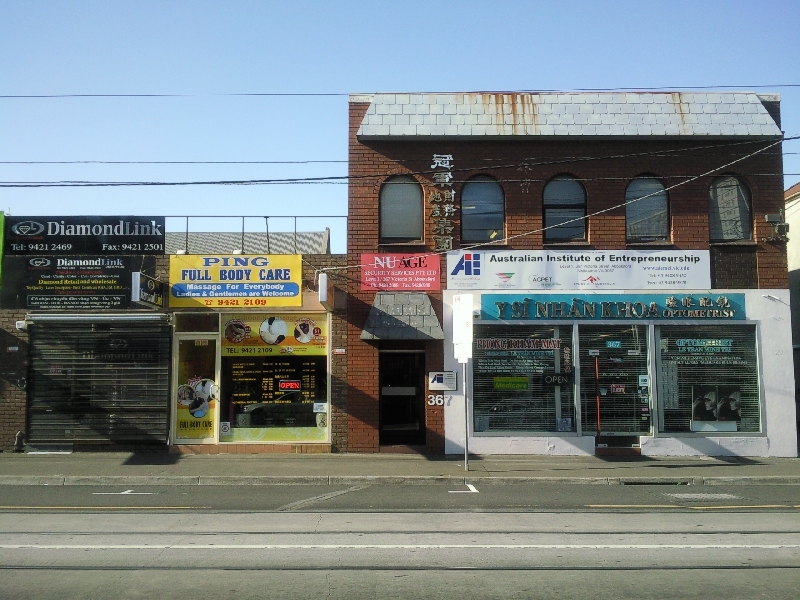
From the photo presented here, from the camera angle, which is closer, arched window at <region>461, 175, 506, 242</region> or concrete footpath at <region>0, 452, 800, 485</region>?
concrete footpath at <region>0, 452, 800, 485</region>

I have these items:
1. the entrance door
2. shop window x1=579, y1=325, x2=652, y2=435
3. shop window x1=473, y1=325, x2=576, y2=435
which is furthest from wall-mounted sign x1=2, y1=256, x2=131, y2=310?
shop window x1=579, y1=325, x2=652, y2=435

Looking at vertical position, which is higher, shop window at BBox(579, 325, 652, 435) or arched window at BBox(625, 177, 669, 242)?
arched window at BBox(625, 177, 669, 242)

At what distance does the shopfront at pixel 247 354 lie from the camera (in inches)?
628

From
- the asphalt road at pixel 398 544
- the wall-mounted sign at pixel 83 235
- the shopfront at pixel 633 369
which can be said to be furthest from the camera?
the wall-mounted sign at pixel 83 235

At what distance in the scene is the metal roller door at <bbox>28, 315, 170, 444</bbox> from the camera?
15.9 m

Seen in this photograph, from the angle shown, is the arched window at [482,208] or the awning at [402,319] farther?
the arched window at [482,208]

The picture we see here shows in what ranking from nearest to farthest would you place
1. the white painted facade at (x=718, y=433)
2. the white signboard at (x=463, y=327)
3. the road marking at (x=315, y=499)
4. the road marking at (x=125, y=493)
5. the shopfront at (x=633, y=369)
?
the road marking at (x=315, y=499)
the road marking at (x=125, y=493)
the white signboard at (x=463, y=327)
the white painted facade at (x=718, y=433)
the shopfront at (x=633, y=369)

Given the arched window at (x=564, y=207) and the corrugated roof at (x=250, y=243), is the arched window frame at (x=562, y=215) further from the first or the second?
the corrugated roof at (x=250, y=243)

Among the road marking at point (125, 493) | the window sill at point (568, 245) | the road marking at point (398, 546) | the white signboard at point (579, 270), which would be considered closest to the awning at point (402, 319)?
the white signboard at point (579, 270)

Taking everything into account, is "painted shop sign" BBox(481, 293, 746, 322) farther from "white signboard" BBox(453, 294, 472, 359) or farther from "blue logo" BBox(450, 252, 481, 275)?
"white signboard" BBox(453, 294, 472, 359)

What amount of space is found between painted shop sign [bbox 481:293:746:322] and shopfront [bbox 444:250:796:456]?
0.8 inches

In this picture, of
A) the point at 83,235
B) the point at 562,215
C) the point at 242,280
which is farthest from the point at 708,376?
the point at 83,235

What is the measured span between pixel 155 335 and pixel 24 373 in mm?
2835

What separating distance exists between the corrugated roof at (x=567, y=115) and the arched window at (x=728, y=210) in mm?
1114
